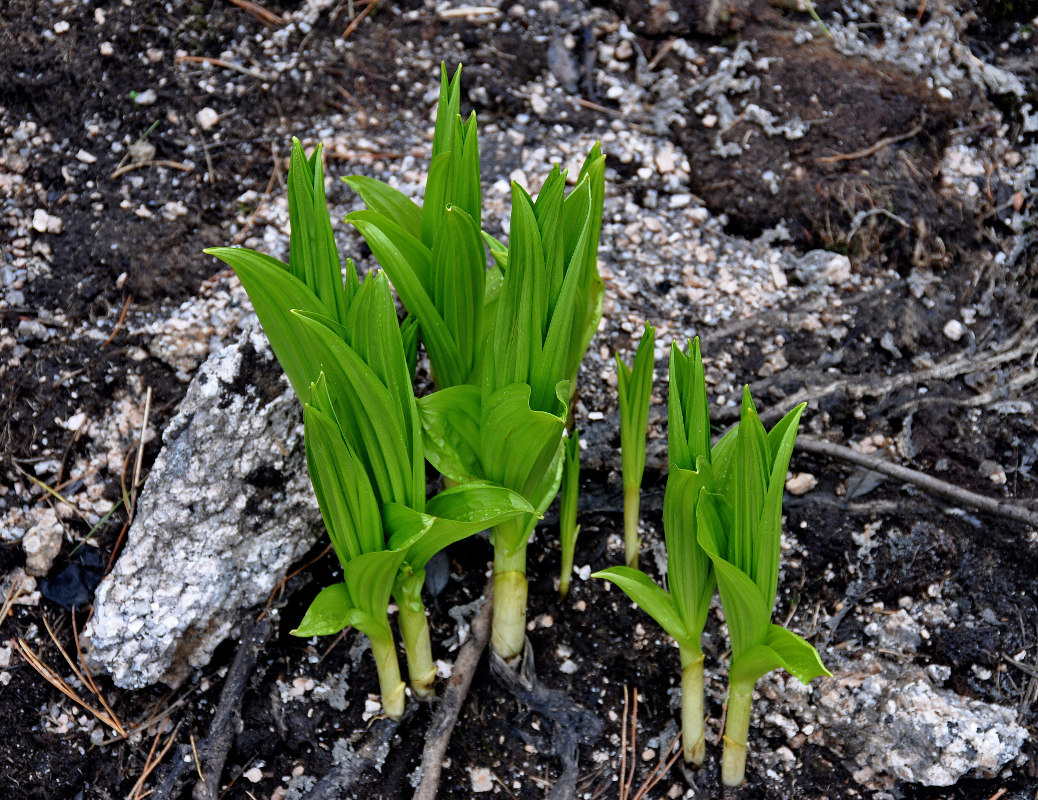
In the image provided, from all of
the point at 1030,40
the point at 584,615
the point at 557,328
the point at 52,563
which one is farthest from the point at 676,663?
the point at 1030,40

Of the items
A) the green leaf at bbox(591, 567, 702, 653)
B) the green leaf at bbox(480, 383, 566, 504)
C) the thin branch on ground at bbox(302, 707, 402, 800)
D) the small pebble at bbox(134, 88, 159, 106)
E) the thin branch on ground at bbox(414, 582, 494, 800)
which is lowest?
the thin branch on ground at bbox(302, 707, 402, 800)

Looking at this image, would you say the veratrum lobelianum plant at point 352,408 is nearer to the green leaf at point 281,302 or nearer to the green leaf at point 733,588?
the green leaf at point 281,302

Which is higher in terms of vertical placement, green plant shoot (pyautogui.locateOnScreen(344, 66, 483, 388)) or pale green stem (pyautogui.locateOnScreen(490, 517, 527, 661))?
green plant shoot (pyautogui.locateOnScreen(344, 66, 483, 388))

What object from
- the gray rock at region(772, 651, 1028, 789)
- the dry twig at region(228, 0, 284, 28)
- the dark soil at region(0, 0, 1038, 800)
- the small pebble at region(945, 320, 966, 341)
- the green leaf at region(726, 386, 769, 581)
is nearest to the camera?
the green leaf at region(726, 386, 769, 581)

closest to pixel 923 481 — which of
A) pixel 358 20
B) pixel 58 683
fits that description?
pixel 58 683

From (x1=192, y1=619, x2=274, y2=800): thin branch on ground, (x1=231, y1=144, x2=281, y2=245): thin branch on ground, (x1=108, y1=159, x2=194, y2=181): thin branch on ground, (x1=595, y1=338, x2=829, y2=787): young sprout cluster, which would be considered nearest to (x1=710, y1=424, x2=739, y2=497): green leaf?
(x1=595, y1=338, x2=829, y2=787): young sprout cluster

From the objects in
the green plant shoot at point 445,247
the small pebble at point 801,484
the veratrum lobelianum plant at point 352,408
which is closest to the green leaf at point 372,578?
the veratrum lobelianum plant at point 352,408

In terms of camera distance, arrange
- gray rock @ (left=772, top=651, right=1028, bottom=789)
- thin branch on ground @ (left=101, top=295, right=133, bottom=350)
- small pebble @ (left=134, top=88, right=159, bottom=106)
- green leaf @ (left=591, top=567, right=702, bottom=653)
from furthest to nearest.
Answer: small pebble @ (left=134, top=88, right=159, bottom=106) → thin branch on ground @ (left=101, top=295, right=133, bottom=350) → gray rock @ (left=772, top=651, right=1028, bottom=789) → green leaf @ (left=591, top=567, right=702, bottom=653)

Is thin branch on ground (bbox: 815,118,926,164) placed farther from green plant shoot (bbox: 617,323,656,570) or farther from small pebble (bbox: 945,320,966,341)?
green plant shoot (bbox: 617,323,656,570)

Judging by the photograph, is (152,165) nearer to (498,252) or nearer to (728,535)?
(498,252)

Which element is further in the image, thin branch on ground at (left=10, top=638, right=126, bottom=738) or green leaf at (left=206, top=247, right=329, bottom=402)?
thin branch on ground at (left=10, top=638, right=126, bottom=738)
